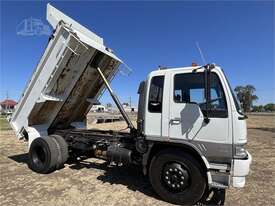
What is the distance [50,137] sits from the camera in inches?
306

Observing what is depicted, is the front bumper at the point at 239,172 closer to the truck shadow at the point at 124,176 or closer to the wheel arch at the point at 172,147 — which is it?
the wheel arch at the point at 172,147

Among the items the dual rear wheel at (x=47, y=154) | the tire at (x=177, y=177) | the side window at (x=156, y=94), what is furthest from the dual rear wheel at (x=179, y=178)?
the dual rear wheel at (x=47, y=154)

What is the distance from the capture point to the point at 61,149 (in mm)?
7688

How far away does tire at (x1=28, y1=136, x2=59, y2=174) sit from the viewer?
739cm

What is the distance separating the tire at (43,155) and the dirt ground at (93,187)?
7.6 inches

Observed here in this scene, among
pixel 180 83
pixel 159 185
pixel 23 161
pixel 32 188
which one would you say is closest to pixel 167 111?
pixel 180 83

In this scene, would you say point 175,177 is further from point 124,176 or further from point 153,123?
point 124,176

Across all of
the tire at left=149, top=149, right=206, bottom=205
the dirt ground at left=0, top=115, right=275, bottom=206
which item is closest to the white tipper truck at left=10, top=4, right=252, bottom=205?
the tire at left=149, top=149, right=206, bottom=205

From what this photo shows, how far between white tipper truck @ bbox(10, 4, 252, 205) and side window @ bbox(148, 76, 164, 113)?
21mm

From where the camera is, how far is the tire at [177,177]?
5.25m

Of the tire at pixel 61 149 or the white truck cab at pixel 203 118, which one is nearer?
the white truck cab at pixel 203 118

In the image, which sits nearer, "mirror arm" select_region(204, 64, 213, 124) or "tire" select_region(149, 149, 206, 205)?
"mirror arm" select_region(204, 64, 213, 124)

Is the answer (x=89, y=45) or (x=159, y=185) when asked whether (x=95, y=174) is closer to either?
(x=159, y=185)

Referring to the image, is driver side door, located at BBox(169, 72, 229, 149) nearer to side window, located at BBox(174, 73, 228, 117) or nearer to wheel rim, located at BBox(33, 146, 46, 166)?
side window, located at BBox(174, 73, 228, 117)
